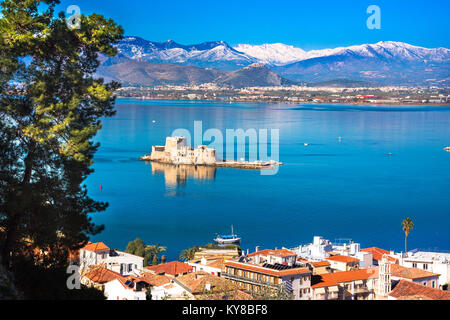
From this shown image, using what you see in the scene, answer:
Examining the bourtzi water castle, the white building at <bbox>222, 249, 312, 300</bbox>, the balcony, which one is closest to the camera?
the white building at <bbox>222, 249, 312, 300</bbox>

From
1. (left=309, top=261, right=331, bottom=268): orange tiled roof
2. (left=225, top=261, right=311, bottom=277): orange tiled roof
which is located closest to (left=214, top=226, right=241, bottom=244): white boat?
(left=309, top=261, right=331, bottom=268): orange tiled roof

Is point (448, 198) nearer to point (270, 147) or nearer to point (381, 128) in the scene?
point (270, 147)

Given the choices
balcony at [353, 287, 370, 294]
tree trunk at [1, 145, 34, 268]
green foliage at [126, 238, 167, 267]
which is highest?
tree trunk at [1, 145, 34, 268]

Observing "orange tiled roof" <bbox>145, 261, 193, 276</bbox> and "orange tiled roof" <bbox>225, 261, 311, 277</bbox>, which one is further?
"orange tiled roof" <bbox>145, 261, 193, 276</bbox>

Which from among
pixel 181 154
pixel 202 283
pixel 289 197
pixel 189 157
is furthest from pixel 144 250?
pixel 181 154

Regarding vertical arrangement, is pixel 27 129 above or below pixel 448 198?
above

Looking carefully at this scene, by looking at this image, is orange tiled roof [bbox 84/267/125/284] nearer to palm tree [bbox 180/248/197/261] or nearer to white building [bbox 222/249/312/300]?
white building [bbox 222/249/312/300]

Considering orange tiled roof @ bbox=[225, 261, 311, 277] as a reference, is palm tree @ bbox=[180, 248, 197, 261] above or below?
below

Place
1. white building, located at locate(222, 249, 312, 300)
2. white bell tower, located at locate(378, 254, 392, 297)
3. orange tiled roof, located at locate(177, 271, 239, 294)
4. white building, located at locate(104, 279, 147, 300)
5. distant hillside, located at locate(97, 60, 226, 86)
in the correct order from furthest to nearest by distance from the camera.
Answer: distant hillside, located at locate(97, 60, 226, 86), white bell tower, located at locate(378, 254, 392, 297), white building, located at locate(222, 249, 312, 300), white building, located at locate(104, 279, 147, 300), orange tiled roof, located at locate(177, 271, 239, 294)
